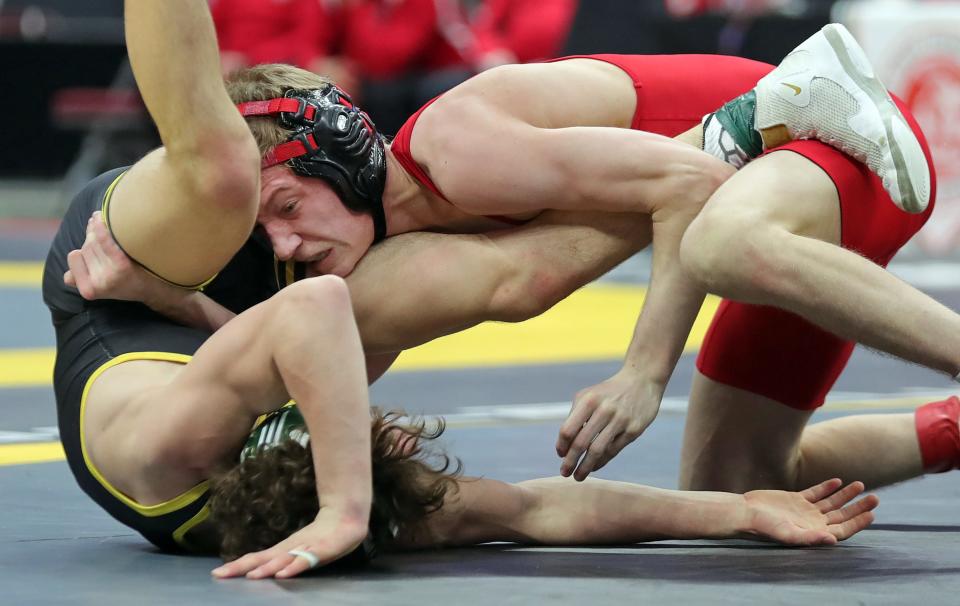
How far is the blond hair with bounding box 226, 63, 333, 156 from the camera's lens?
3266 millimetres

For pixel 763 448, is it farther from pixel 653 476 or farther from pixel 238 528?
pixel 238 528

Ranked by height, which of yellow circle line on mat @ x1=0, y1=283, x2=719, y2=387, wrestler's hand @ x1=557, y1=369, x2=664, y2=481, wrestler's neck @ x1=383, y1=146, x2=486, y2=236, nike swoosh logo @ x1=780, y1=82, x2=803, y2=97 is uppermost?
nike swoosh logo @ x1=780, y1=82, x2=803, y2=97

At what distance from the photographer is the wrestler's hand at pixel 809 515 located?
3102 mm

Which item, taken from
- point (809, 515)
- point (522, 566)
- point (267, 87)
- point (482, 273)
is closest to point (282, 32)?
point (267, 87)

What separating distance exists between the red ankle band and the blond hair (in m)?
1.53

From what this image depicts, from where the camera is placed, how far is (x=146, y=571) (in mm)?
2809

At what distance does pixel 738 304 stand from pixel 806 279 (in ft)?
2.53

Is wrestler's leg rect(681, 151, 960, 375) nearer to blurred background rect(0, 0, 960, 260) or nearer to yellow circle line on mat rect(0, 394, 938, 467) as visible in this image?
yellow circle line on mat rect(0, 394, 938, 467)

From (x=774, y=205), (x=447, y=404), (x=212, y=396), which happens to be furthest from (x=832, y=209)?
(x=447, y=404)

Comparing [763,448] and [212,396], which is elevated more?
[212,396]

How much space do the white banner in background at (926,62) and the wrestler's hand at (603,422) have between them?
18.7 ft

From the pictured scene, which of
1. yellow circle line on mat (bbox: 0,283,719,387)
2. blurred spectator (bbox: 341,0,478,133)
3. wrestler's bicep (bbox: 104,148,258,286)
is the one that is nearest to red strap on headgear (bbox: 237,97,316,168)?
wrestler's bicep (bbox: 104,148,258,286)

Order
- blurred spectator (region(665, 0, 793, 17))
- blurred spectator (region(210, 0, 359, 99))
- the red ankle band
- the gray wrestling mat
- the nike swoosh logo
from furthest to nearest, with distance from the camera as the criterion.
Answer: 1. blurred spectator (region(210, 0, 359, 99))
2. blurred spectator (region(665, 0, 793, 17))
3. the red ankle band
4. the nike swoosh logo
5. the gray wrestling mat

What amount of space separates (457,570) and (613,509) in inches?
17.2
